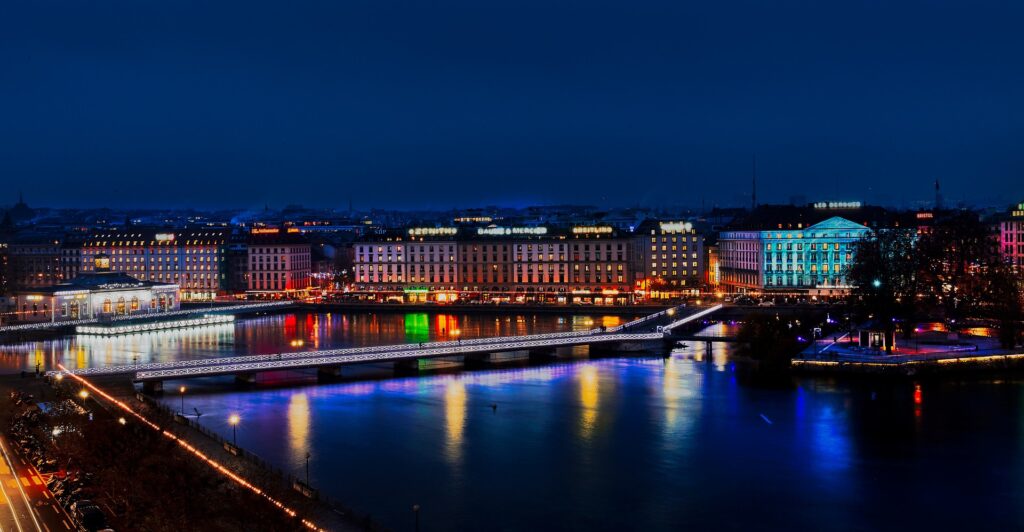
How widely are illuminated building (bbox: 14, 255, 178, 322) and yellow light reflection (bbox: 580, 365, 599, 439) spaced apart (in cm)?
2165

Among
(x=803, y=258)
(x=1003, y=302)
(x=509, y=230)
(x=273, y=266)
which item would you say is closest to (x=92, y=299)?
→ (x=273, y=266)

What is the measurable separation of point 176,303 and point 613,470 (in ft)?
105

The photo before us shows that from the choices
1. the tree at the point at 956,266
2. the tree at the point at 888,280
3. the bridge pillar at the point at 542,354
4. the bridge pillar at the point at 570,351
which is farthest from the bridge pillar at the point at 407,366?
the tree at the point at 956,266

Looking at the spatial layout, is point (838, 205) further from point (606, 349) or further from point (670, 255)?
point (606, 349)

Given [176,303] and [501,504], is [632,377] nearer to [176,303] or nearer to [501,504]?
[501,504]

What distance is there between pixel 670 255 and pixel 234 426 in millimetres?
33416

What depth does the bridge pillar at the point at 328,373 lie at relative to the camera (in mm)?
24375

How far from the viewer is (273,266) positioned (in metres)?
51.9

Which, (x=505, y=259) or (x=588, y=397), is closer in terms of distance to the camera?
(x=588, y=397)

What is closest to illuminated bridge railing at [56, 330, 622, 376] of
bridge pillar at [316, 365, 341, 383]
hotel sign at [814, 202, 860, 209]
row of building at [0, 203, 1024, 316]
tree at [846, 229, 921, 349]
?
bridge pillar at [316, 365, 341, 383]

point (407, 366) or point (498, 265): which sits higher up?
point (498, 265)

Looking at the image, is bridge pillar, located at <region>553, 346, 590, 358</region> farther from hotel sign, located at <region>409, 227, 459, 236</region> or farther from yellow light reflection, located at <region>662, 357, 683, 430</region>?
hotel sign, located at <region>409, 227, 459, 236</region>

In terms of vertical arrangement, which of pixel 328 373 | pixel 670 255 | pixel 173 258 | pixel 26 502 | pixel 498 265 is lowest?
pixel 26 502

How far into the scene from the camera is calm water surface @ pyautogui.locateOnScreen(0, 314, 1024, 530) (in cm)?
1400
